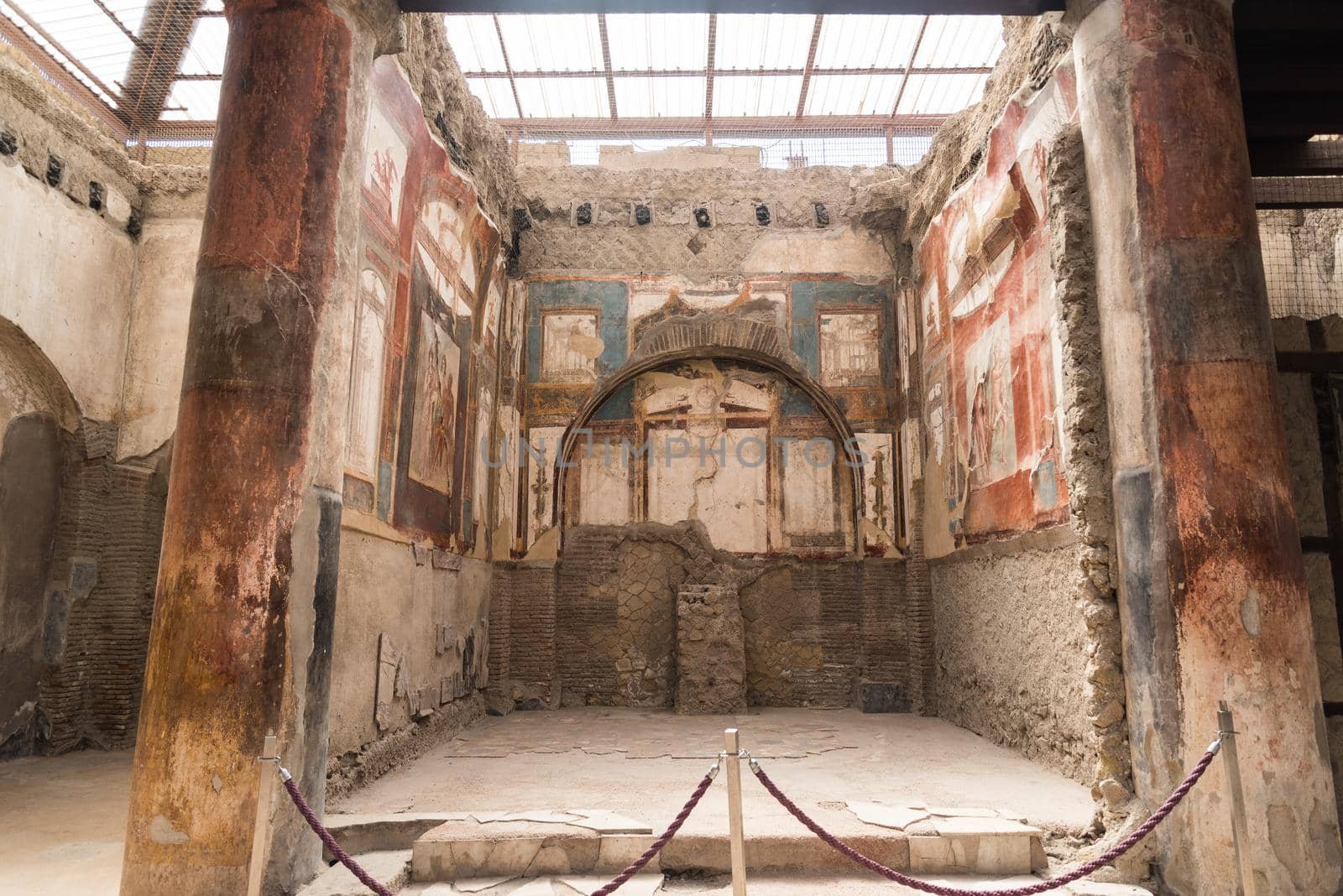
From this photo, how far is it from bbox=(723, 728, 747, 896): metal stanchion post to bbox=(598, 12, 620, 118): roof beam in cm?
719

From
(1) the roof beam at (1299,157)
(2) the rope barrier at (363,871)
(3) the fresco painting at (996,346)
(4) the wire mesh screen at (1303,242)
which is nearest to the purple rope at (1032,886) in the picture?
(2) the rope barrier at (363,871)

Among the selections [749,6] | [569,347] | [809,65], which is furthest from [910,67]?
[749,6]

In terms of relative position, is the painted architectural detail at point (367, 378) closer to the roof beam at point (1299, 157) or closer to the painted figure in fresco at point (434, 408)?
the painted figure in fresco at point (434, 408)

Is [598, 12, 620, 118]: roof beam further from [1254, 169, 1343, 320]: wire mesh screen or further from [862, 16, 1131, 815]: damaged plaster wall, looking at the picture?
[1254, 169, 1343, 320]: wire mesh screen

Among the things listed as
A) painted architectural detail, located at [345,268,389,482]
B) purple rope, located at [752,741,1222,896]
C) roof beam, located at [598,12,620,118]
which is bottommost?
purple rope, located at [752,741,1222,896]

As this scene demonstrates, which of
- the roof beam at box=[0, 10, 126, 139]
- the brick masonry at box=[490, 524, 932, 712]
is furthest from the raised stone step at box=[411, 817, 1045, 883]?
the roof beam at box=[0, 10, 126, 139]

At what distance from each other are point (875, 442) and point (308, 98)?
246 inches

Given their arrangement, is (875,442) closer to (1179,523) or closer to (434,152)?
(434,152)

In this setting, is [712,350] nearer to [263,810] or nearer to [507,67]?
[507,67]

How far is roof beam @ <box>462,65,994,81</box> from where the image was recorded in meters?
9.81

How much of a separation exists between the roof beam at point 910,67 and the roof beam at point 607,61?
3.10m

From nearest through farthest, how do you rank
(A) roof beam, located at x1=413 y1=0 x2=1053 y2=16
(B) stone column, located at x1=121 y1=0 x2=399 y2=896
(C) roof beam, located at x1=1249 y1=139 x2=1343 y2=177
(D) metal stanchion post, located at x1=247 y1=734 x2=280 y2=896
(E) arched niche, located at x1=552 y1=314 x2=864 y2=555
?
(D) metal stanchion post, located at x1=247 y1=734 x2=280 y2=896
(B) stone column, located at x1=121 y1=0 x2=399 y2=896
(A) roof beam, located at x1=413 y1=0 x2=1053 y2=16
(C) roof beam, located at x1=1249 y1=139 x2=1343 y2=177
(E) arched niche, located at x1=552 y1=314 x2=864 y2=555

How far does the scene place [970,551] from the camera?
7.01m

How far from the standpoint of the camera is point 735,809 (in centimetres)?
284
